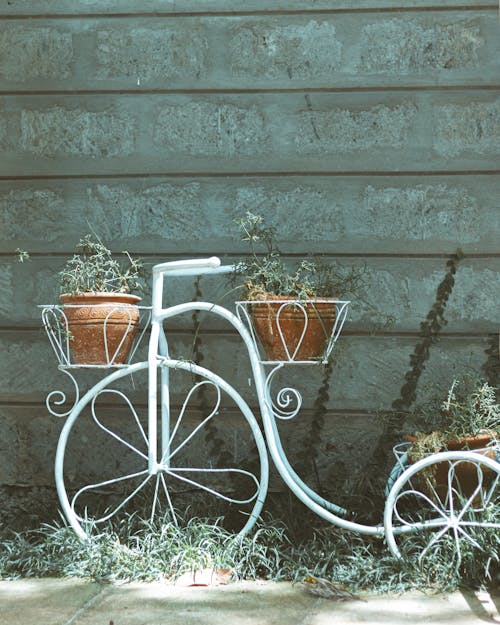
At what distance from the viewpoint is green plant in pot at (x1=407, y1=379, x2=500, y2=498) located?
3527 mm

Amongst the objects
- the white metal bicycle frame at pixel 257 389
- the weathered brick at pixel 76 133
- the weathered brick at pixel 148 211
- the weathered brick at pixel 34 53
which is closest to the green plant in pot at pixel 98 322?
the white metal bicycle frame at pixel 257 389

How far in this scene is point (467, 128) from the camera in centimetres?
422

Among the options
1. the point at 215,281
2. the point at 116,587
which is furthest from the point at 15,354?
the point at 116,587

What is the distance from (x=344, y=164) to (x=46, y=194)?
4.57 ft

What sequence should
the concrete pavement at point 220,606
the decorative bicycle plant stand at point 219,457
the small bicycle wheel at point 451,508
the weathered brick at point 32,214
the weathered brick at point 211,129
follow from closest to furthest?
1. the concrete pavement at point 220,606
2. the small bicycle wheel at point 451,508
3. the decorative bicycle plant stand at point 219,457
4. the weathered brick at point 211,129
5. the weathered brick at point 32,214

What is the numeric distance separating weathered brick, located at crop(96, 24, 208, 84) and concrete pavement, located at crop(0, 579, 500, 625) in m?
2.29

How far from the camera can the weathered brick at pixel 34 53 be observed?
14.5 feet

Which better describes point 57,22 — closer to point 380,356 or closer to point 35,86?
point 35,86

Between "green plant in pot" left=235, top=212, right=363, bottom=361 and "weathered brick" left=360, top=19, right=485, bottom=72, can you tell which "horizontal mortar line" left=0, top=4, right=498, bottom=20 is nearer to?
"weathered brick" left=360, top=19, right=485, bottom=72

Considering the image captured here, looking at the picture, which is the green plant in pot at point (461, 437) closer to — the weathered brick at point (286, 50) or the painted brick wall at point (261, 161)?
the painted brick wall at point (261, 161)

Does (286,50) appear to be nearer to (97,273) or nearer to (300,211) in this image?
(300,211)

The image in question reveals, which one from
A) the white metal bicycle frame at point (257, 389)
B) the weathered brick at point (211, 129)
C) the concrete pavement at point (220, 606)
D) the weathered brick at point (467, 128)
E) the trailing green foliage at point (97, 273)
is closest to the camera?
the concrete pavement at point (220, 606)

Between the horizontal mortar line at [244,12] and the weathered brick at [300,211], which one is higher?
the horizontal mortar line at [244,12]

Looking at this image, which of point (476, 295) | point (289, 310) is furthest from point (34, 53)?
point (476, 295)
